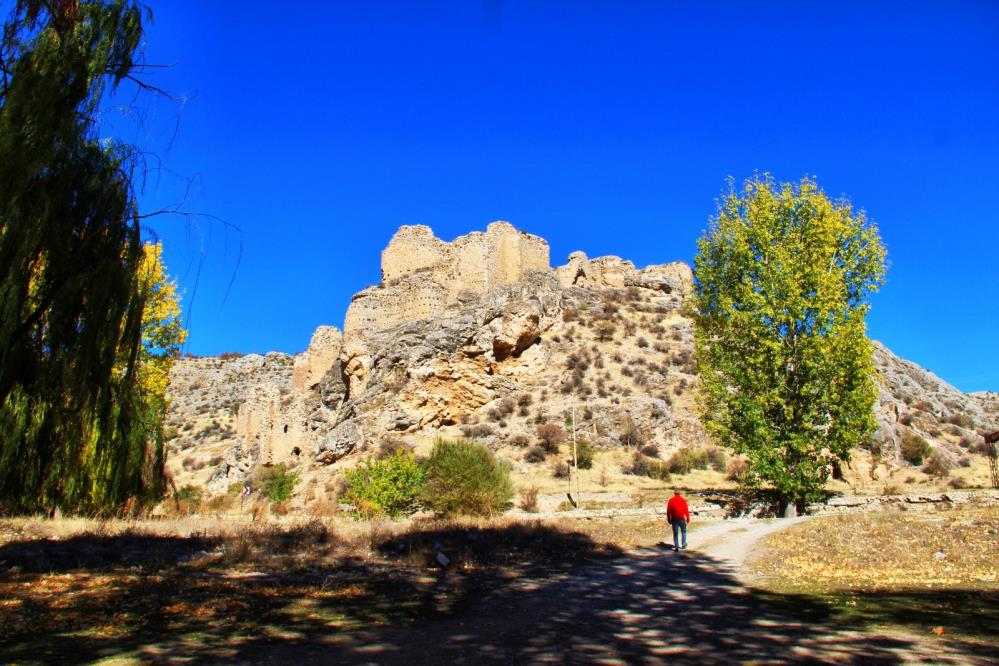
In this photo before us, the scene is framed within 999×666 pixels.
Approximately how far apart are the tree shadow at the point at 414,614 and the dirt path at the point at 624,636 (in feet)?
Answer: 0.06

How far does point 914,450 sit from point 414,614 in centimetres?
2961

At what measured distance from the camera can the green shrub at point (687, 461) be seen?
30.3 meters

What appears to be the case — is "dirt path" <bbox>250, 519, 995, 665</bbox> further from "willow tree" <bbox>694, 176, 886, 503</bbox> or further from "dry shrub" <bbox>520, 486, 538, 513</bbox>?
"dry shrub" <bbox>520, 486, 538, 513</bbox>

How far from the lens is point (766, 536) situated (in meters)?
13.5

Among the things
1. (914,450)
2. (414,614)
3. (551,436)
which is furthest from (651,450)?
(414,614)

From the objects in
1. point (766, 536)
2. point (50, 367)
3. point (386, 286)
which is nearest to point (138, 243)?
point (50, 367)

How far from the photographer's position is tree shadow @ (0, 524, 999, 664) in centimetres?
514

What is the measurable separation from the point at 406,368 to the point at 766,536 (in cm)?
2470

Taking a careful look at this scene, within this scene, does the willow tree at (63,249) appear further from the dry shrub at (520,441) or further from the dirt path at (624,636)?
the dry shrub at (520,441)

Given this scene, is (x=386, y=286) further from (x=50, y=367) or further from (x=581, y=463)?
(x=50, y=367)

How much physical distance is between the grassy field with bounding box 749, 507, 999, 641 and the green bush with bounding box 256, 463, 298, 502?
867 inches

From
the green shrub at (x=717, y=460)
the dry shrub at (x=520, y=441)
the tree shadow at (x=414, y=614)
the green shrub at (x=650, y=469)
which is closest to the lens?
the tree shadow at (x=414, y=614)

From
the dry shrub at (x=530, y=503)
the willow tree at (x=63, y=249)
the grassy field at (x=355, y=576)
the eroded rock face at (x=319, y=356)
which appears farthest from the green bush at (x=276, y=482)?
the willow tree at (x=63, y=249)

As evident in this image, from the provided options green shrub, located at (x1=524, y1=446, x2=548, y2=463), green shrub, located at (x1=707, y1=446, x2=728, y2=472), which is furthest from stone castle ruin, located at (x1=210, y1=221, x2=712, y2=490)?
green shrub, located at (x1=707, y1=446, x2=728, y2=472)
